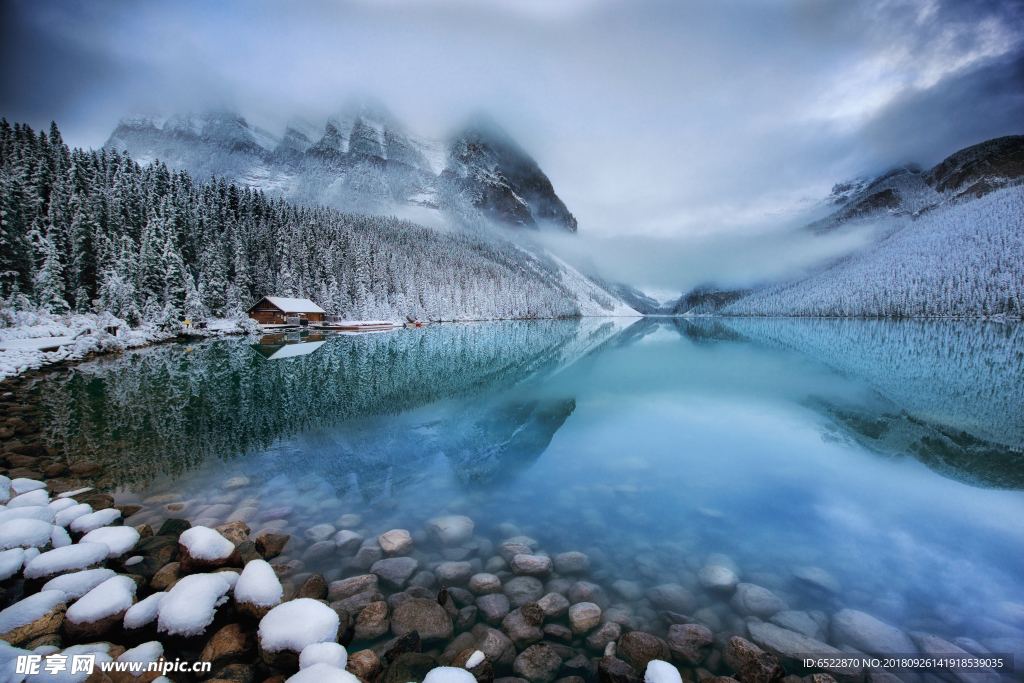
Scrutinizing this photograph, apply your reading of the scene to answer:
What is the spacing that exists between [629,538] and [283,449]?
1041 cm

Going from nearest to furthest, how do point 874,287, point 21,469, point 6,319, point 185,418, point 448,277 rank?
1. point 21,469
2. point 185,418
3. point 6,319
4. point 448,277
5. point 874,287

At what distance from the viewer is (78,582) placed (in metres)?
4.68

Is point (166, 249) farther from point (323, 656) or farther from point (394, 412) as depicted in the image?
point (323, 656)

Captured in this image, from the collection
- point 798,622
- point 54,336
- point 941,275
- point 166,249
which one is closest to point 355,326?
point 166,249

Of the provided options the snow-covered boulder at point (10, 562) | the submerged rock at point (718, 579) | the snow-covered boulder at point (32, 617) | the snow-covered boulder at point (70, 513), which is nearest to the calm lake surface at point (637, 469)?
the submerged rock at point (718, 579)

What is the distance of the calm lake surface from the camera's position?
22.1 ft

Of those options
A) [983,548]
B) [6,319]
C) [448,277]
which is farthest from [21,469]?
[448,277]

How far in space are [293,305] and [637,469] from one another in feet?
205

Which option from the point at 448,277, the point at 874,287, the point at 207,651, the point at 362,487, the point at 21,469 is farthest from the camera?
the point at 874,287

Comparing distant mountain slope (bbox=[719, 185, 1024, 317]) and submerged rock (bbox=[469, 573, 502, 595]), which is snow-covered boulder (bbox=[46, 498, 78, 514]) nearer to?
submerged rock (bbox=[469, 573, 502, 595])

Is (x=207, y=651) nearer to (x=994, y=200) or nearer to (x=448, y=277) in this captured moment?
(x=448, y=277)

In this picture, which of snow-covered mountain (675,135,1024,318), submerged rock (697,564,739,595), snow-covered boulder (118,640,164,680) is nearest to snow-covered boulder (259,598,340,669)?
snow-covered boulder (118,640,164,680)

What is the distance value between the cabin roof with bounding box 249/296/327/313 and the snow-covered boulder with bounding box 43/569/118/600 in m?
61.3

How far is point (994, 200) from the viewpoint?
607 feet
